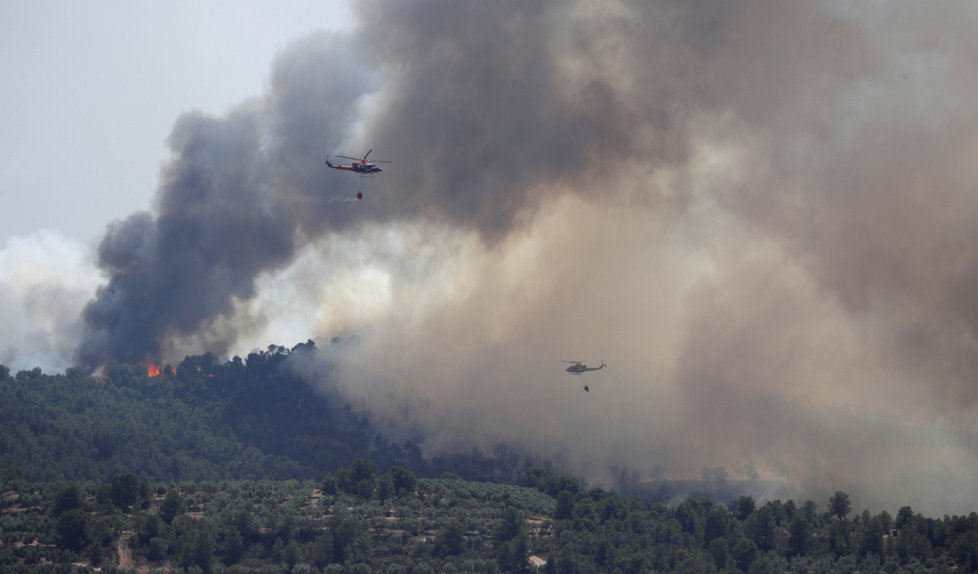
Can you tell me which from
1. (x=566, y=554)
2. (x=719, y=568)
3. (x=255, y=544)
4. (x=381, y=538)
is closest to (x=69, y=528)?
(x=255, y=544)

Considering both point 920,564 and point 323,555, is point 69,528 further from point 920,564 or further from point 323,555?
point 920,564

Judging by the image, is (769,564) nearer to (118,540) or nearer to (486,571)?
(486,571)

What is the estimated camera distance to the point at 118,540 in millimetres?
189375

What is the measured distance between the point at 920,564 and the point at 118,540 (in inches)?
3410

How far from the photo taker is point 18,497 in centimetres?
19875

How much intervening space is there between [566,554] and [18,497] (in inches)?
2461

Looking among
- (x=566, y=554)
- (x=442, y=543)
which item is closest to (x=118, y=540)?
(x=442, y=543)

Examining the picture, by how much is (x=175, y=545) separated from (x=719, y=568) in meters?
60.6

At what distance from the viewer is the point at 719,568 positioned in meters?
198

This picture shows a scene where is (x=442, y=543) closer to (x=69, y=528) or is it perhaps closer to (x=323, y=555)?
(x=323, y=555)

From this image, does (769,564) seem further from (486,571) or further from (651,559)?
(486,571)

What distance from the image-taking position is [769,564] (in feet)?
634

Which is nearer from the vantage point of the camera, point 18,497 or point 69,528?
point 69,528

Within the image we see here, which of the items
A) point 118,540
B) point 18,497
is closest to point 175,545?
point 118,540
